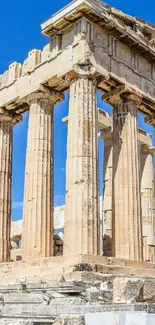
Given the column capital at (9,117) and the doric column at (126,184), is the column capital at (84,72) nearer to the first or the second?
the doric column at (126,184)

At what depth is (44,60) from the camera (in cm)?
2186

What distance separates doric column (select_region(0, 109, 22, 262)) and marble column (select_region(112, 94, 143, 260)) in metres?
5.36

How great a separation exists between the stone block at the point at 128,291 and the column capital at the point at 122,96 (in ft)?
40.6

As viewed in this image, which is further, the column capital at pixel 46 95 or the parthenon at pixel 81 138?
the column capital at pixel 46 95

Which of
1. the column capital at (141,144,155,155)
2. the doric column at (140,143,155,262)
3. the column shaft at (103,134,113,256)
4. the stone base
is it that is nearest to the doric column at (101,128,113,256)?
the column shaft at (103,134,113,256)

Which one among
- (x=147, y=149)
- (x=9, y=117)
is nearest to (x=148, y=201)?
(x=147, y=149)

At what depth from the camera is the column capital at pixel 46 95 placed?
2181 cm

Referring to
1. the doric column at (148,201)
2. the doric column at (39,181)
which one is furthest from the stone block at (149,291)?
the doric column at (148,201)

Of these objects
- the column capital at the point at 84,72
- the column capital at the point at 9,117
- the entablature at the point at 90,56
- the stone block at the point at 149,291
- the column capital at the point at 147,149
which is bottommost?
the stone block at the point at 149,291

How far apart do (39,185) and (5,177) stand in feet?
12.1

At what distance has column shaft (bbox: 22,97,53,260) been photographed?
Result: 2009 cm

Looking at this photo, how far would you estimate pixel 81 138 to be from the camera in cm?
1858

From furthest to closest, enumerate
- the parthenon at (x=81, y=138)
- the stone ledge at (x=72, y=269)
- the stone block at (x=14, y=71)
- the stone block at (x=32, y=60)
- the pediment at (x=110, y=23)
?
the stone block at (x=14, y=71), the stone block at (x=32, y=60), the pediment at (x=110, y=23), the parthenon at (x=81, y=138), the stone ledge at (x=72, y=269)

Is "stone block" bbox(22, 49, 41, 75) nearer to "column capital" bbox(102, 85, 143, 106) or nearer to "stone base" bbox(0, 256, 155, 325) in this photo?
"column capital" bbox(102, 85, 143, 106)
